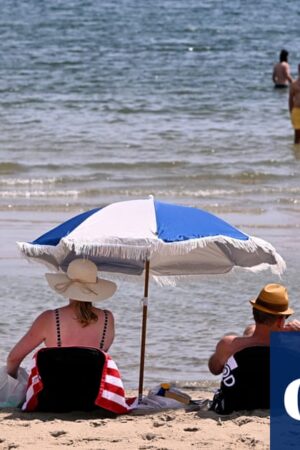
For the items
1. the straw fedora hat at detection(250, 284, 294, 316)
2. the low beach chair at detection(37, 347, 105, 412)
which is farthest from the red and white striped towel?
the straw fedora hat at detection(250, 284, 294, 316)

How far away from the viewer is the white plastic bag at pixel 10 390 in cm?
689

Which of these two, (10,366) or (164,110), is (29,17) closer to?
(164,110)

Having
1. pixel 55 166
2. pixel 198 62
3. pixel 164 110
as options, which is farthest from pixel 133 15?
pixel 55 166

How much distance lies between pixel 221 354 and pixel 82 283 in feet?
2.71

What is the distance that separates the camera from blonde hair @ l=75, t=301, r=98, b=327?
22.2ft

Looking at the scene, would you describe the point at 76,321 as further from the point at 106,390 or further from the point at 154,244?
the point at 154,244

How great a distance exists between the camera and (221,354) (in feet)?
22.6

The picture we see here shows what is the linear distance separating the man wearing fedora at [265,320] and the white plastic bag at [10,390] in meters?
1.08

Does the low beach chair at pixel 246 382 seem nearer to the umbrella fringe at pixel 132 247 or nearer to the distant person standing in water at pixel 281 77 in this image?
the umbrella fringe at pixel 132 247

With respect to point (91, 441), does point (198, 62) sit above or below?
below

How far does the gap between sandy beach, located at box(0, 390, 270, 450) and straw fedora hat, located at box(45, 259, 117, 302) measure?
2.01ft

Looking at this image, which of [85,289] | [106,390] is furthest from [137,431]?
[85,289]

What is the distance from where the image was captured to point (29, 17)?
51.3 m

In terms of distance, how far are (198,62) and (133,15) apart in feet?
57.7
